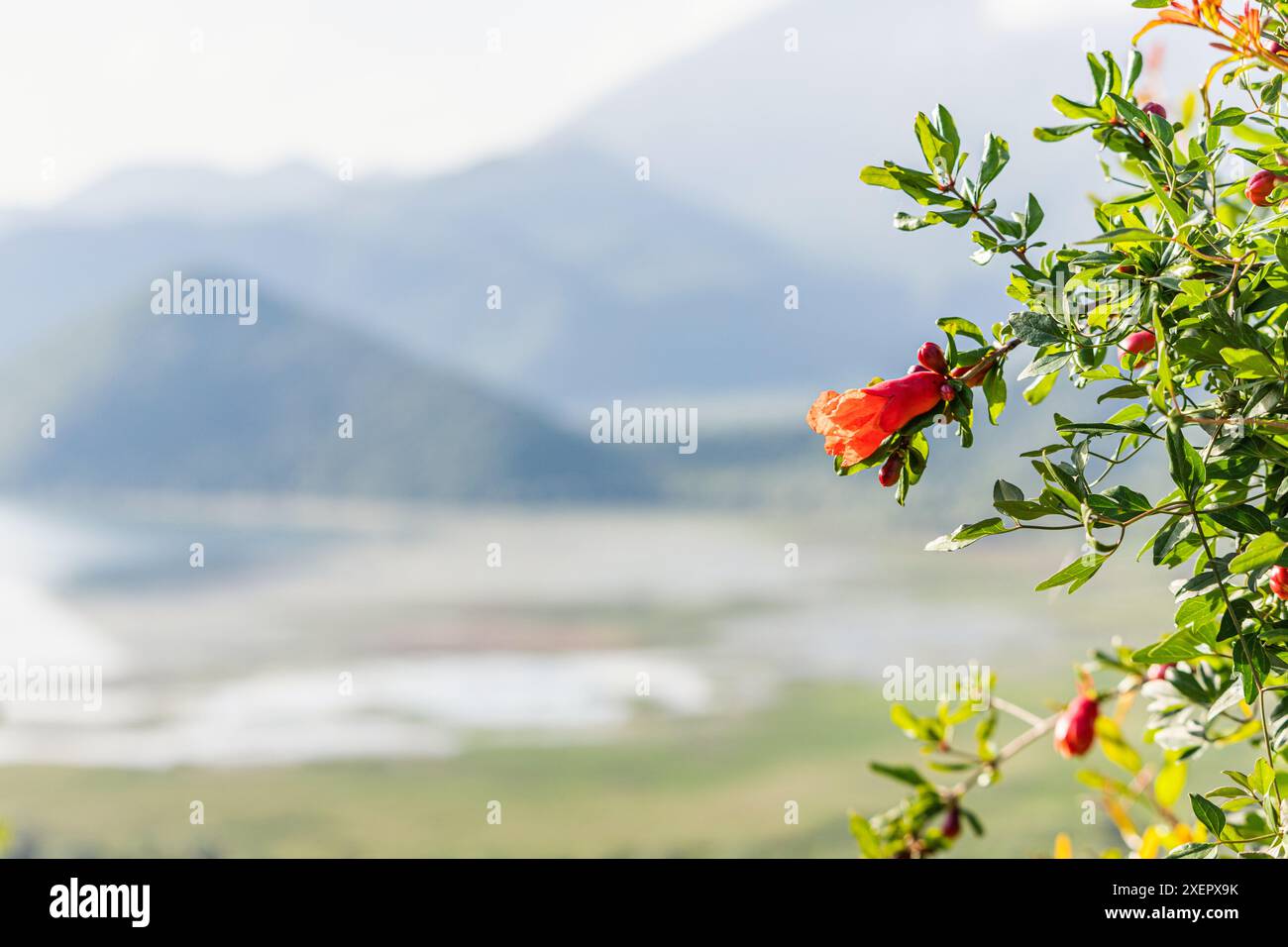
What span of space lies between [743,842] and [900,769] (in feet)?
12.3

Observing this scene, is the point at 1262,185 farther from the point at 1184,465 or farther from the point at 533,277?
the point at 533,277

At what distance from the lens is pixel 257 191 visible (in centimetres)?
1708

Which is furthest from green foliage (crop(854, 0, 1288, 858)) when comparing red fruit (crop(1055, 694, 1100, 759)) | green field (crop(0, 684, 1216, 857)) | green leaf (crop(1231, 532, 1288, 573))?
green field (crop(0, 684, 1216, 857))

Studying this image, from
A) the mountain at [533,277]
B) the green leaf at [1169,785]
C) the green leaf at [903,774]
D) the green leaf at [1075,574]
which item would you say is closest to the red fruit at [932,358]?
the green leaf at [1075,574]

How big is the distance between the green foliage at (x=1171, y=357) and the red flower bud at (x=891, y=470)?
0.13ft

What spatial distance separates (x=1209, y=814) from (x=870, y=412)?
0.25 metres

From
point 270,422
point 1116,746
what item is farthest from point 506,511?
point 1116,746

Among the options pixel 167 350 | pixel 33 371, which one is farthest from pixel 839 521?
pixel 33 371

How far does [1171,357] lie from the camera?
20.4 inches

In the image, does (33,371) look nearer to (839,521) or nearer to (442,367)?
(442,367)

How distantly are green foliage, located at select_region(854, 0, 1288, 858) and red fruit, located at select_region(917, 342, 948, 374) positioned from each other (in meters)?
0.01

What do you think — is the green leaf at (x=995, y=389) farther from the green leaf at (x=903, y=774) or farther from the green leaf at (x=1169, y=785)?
the green leaf at (x=1169, y=785)

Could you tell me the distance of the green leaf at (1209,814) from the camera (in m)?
0.55

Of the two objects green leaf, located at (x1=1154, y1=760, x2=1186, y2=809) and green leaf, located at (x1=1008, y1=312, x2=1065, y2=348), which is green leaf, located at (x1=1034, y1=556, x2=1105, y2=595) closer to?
green leaf, located at (x1=1008, y1=312, x2=1065, y2=348)
